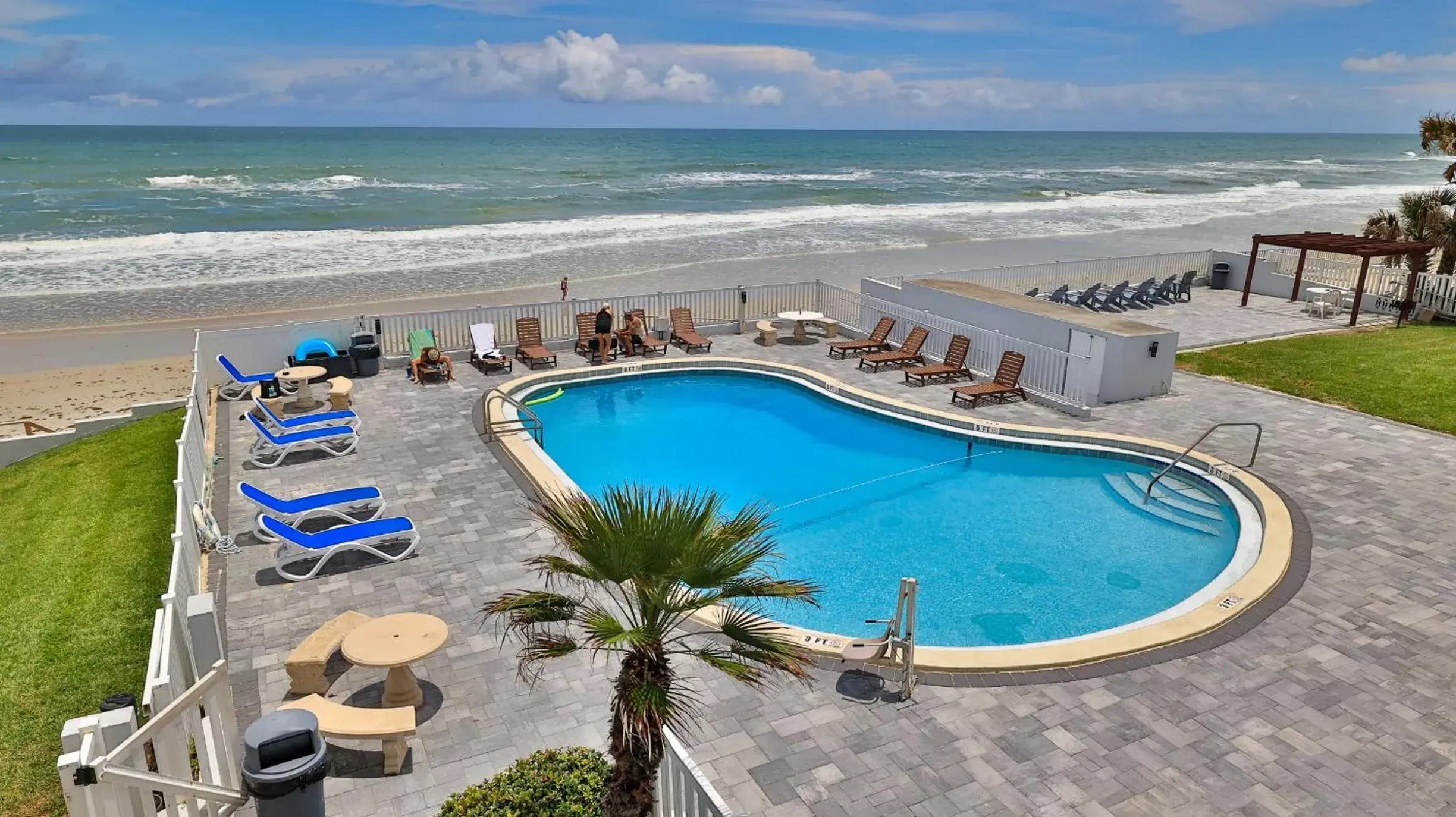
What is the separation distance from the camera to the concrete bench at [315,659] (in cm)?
696

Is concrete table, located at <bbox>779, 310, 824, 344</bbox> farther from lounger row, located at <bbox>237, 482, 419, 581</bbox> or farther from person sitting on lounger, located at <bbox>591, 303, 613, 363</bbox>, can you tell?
lounger row, located at <bbox>237, 482, 419, 581</bbox>

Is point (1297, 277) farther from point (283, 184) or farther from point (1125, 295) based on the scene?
point (283, 184)

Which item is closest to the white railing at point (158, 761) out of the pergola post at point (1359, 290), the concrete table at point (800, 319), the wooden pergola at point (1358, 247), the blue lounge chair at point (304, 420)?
the blue lounge chair at point (304, 420)

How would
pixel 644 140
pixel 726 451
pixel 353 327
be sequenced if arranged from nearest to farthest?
pixel 726 451 < pixel 353 327 < pixel 644 140

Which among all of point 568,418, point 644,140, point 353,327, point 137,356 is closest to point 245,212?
point 137,356

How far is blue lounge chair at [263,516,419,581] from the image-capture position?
29.9 ft

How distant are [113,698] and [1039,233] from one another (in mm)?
43987

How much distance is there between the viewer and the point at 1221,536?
35.8 ft

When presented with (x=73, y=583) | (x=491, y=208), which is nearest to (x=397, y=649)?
(x=73, y=583)

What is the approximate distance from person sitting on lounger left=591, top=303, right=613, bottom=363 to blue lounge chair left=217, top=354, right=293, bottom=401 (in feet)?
17.9

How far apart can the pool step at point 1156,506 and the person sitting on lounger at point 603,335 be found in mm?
9268

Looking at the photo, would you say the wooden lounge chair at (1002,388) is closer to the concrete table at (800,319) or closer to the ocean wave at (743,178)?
the concrete table at (800,319)

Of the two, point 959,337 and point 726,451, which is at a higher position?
point 959,337

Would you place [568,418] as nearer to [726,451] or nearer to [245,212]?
[726,451]
